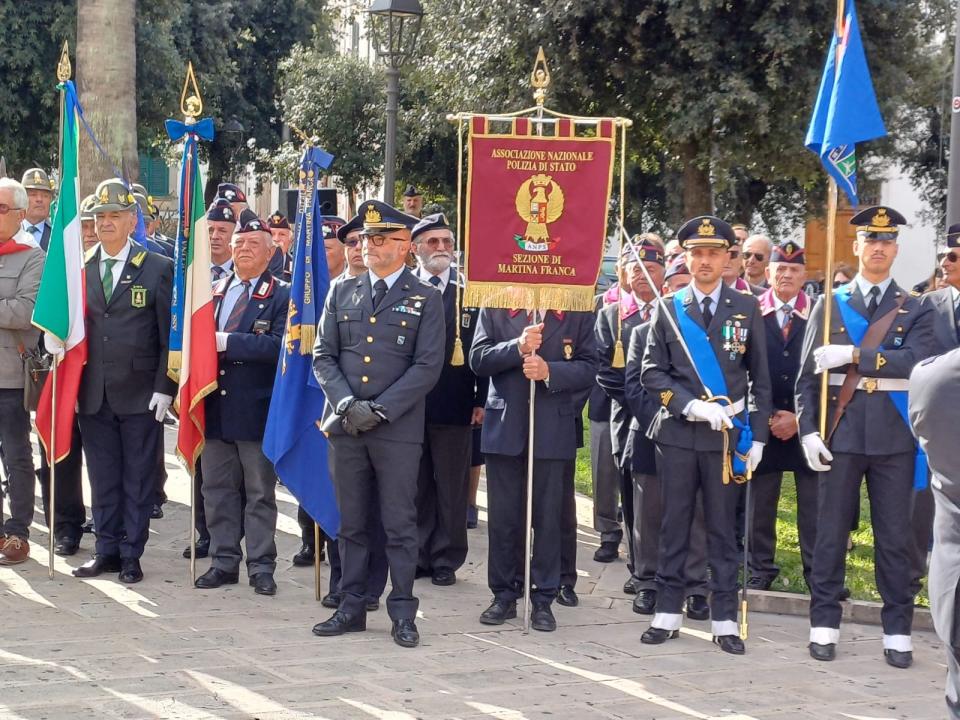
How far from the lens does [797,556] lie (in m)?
9.12

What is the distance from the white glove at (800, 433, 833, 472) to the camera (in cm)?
677

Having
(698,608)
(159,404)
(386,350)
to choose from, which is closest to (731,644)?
(698,608)

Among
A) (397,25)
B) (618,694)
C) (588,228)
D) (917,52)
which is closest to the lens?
(618,694)

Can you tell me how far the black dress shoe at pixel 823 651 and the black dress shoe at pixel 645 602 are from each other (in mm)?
1014

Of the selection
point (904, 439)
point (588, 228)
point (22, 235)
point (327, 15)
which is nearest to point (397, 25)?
point (22, 235)

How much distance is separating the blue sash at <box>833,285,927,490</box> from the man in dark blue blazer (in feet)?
4.26

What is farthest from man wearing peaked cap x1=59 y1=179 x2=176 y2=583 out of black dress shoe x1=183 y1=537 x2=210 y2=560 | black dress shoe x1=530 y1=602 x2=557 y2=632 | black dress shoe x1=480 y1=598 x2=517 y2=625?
black dress shoe x1=530 y1=602 x2=557 y2=632

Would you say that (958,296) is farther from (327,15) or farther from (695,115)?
(327,15)

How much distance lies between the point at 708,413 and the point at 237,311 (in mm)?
2817

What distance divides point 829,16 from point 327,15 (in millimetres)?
19192

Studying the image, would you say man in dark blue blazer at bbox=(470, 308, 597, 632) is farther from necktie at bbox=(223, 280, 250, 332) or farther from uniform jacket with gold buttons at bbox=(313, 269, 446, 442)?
necktie at bbox=(223, 280, 250, 332)

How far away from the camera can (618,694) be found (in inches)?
240

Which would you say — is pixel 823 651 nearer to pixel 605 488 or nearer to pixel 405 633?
pixel 405 633

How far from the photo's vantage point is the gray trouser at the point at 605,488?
905 centimetres
